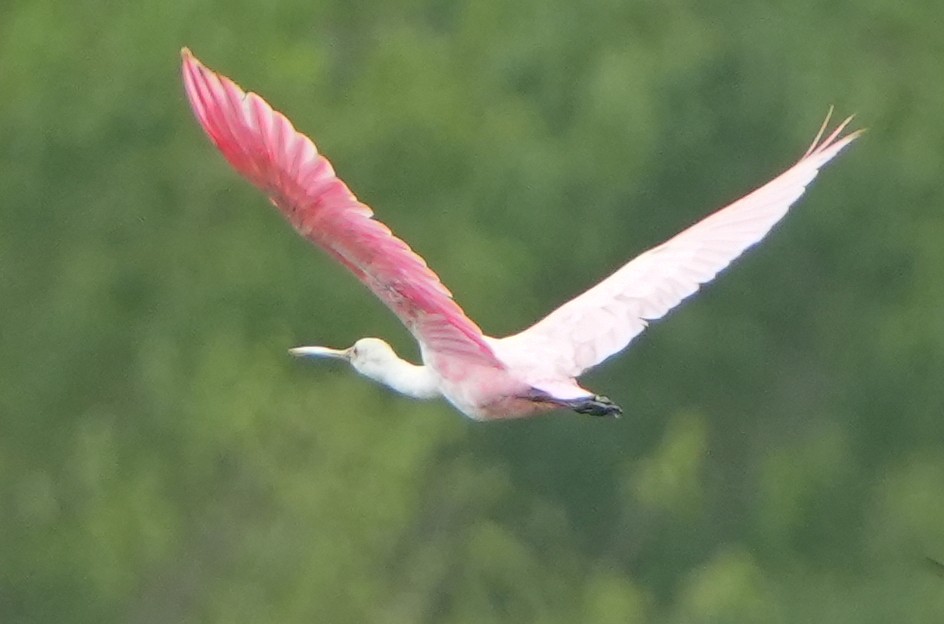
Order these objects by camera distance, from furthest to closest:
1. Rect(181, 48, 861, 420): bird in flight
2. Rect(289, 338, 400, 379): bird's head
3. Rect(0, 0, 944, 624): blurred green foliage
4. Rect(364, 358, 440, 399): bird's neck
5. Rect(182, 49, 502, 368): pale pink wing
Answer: Rect(0, 0, 944, 624): blurred green foliage
Rect(289, 338, 400, 379): bird's head
Rect(364, 358, 440, 399): bird's neck
Rect(181, 48, 861, 420): bird in flight
Rect(182, 49, 502, 368): pale pink wing

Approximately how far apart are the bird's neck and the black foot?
341 mm

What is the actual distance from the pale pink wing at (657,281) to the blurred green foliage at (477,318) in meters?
8.21

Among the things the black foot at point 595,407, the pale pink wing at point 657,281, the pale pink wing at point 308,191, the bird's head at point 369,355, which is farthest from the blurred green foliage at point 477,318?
the pale pink wing at point 308,191

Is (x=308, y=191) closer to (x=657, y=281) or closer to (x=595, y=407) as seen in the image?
(x=595, y=407)

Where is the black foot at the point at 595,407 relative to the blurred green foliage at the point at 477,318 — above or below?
below

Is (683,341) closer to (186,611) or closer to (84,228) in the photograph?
(84,228)

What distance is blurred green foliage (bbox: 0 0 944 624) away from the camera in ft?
59.4

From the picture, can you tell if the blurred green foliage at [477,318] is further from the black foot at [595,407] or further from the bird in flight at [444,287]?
the black foot at [595,407]

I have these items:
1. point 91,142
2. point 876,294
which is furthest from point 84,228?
point 876,294

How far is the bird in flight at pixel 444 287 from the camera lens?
706 cm

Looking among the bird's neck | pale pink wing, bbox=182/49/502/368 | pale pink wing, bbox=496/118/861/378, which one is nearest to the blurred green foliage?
pale pink wing, bbox=496/118/861/378

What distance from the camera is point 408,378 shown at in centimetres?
797

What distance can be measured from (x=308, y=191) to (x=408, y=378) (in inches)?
36.4

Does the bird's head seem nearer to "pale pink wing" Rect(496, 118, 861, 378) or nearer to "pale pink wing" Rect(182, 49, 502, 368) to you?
"pale pink wing" Rect(496, 118, 861, 378)
